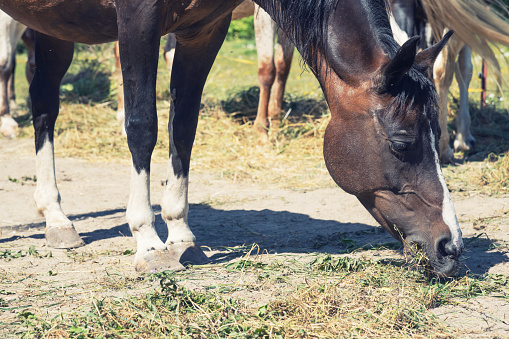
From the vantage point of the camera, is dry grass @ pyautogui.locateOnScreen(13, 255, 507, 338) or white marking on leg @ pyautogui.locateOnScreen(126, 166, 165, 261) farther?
white marking on leg @ pyautogui.locateOnScreen(126, 166, 165, 261)

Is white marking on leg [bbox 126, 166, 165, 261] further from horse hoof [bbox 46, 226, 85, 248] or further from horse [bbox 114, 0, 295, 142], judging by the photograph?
horse [bbox 114, 0, 295, 142]

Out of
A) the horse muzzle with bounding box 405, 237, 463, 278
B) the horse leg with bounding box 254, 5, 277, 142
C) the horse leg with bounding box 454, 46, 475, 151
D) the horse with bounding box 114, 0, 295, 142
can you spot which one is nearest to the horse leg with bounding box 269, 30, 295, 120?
the horse with bounding box 114, 0, 295, 142

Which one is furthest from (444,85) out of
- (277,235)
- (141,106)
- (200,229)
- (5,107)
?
(5,107)

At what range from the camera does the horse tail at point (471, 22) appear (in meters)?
4.20

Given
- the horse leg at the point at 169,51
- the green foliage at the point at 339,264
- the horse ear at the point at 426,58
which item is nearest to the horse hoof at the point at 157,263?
the green foliage at the point at 339,264

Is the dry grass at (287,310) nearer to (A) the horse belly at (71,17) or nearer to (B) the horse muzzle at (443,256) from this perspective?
(B) the horse muzzle at (443,256)

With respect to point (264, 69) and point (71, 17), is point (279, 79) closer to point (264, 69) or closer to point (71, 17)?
point (264, 69)

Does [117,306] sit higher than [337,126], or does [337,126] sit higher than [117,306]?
[337,126]

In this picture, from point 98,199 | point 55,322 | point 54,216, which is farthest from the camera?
point 98,199

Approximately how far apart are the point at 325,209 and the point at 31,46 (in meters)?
6.05

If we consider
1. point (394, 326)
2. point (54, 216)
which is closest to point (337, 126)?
point (394, 326)

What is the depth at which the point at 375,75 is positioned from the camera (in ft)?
8.45

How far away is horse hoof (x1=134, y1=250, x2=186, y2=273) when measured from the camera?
9.37 ft

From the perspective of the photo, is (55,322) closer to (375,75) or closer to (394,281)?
(394,281)
